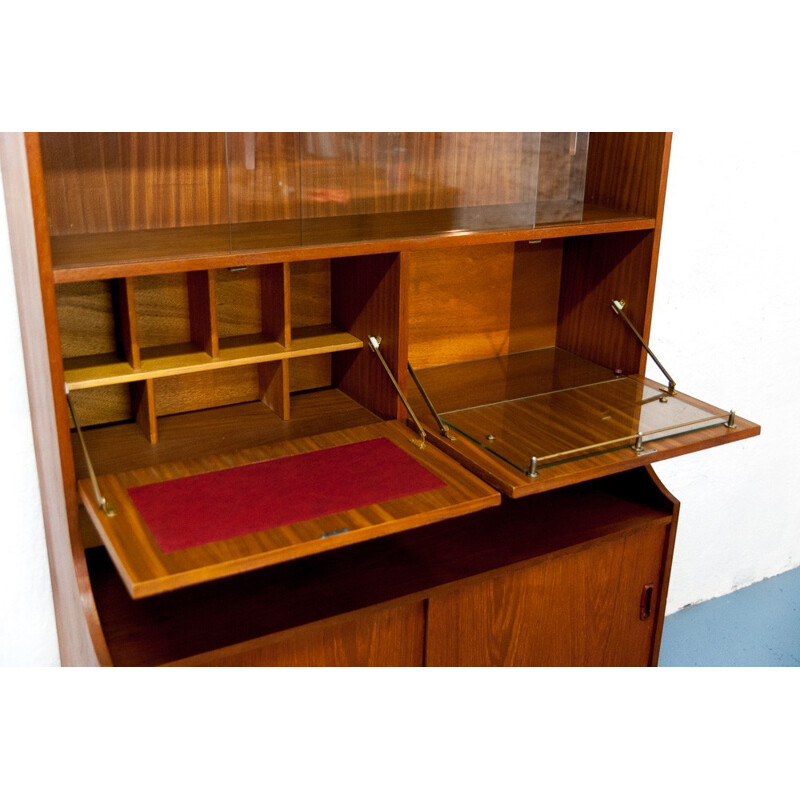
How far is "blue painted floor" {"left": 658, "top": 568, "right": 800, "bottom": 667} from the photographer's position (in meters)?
3.11

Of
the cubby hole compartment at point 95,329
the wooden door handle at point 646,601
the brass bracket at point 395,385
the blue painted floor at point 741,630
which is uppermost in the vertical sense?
the cubby hole compartment at point 95,329

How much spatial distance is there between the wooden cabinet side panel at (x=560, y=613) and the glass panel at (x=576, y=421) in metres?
0.33

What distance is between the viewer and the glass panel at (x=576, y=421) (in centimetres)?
194

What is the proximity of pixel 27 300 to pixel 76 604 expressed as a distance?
0.62 m

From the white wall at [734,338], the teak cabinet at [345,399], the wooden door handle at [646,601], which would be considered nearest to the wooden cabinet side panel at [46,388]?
the teak cabinet at [345,399]

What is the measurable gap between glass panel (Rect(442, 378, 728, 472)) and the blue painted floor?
1249mm

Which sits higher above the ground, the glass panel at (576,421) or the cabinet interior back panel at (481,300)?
the cabinet interior back panel at (481,300)

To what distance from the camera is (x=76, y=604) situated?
6.21ft

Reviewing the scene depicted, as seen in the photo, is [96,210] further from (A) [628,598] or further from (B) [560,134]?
(A) [628,598]

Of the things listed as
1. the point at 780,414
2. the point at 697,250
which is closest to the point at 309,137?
the point at 697,250

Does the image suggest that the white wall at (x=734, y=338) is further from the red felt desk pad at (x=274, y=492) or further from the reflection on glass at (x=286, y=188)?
the red felt desk pad at (x=274, y=492)

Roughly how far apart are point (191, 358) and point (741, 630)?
7.61 ft

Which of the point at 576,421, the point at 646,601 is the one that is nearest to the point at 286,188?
the point at 576,421

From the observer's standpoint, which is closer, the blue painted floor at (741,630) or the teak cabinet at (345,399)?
the teak cabinet at (345,399)
